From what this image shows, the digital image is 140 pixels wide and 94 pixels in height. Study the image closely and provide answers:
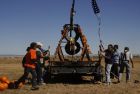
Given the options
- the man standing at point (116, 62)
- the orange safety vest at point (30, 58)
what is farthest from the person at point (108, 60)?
the orange safety vest at point (30, 58)

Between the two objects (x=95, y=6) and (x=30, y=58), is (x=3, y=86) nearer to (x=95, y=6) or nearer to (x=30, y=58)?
(x=30, y=58)

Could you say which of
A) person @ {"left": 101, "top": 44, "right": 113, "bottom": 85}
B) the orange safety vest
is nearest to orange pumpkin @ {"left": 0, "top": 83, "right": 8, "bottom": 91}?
the orange safety vest

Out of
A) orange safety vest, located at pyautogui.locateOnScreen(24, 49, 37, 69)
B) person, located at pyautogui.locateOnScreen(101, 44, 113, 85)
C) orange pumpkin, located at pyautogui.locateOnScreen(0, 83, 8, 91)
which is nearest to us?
orange safety vest, located at pyautogui.locateOnScreen(24, 49, 37, 69)

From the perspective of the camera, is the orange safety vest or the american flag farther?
the american flag

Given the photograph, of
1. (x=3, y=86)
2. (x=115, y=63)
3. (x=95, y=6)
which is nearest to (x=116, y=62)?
(x=115, y=63)

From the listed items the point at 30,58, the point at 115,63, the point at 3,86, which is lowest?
the point at 3,86

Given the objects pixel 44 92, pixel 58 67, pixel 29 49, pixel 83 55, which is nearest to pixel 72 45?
pixel 83 55

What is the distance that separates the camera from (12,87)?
50.0 feet

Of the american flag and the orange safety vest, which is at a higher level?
the american flag

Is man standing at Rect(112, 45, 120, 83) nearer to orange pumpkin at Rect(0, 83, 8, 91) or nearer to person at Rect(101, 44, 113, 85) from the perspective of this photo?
person at Rect(101, 44, 113, 85)

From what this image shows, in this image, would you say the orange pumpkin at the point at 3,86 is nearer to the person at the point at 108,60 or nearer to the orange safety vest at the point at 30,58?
the orange safety vest at the point at 30,58

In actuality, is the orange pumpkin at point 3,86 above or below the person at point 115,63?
below

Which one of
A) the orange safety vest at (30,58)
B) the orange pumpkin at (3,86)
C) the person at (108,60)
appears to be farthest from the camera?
the person at (108,60)

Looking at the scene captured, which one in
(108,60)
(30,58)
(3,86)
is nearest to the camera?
(30,58)
